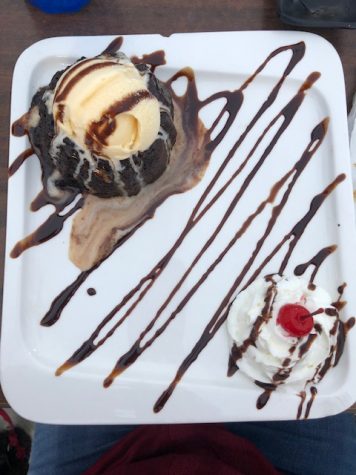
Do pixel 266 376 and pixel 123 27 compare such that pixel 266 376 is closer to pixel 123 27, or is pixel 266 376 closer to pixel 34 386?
pixel 34 386

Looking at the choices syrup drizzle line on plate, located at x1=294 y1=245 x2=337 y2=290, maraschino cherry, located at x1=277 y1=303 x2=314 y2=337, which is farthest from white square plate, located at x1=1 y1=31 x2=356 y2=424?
maraschino cherry, located at x1=277 y1=303 x2=314 y2=337

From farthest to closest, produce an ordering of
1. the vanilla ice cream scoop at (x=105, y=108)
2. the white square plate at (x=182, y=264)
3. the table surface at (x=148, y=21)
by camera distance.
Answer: the table surface at (x=148, y=21)
the white square plate at (x=182, y=264)
the vanilla ice cream scoop at (x=105, y=108)

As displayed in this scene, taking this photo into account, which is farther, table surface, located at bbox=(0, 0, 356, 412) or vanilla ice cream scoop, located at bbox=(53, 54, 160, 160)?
table surface, located at bbox=(0, 0, 356, 412)

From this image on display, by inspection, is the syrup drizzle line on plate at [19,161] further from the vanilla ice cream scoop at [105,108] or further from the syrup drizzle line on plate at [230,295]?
the syrup drizzle line on plate at [230,295]

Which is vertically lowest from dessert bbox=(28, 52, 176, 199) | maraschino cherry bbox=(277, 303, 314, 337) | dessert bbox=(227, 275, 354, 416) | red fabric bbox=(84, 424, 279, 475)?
red fabric bbox=(84, 424, 279, 475)

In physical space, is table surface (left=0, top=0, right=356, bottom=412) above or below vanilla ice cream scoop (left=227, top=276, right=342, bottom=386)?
above

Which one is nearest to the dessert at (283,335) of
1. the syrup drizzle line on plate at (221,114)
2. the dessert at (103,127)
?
the syrup drizzle line on plate at (221,114)

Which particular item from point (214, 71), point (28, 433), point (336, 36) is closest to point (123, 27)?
point (214, 71)

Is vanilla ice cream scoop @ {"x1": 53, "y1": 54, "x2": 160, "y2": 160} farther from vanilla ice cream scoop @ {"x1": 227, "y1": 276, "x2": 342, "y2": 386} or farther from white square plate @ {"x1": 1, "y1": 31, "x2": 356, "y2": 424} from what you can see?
vanilla ice cream scoop @ {"x1": 227, "y1": 276, "x2": 342, "y2": 386}

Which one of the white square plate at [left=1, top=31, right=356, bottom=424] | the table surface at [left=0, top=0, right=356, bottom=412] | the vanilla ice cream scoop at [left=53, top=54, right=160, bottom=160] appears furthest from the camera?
the table surface at [left=0, top=0, right=356, bottom=412]
